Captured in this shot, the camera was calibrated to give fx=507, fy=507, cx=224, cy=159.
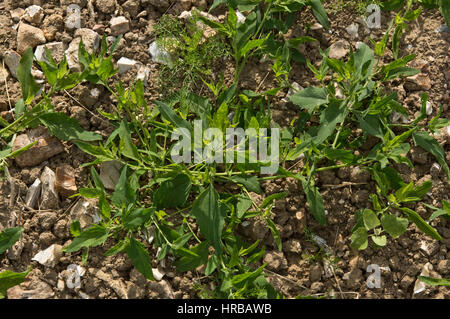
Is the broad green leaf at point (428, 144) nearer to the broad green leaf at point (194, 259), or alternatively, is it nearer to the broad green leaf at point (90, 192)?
the broad green leaf at point (194, 259)

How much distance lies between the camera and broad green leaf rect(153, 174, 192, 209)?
2.26m

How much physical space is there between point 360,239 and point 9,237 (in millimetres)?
1612

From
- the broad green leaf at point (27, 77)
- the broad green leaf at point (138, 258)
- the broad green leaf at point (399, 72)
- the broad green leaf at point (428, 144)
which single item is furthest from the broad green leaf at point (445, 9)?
the broad green leaf at point (27, 77)

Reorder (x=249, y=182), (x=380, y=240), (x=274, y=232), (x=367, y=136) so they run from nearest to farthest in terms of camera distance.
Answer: (x=249, y=182)
(x=274, y=232)
(x=380, y=240)
(x=367, y=136)

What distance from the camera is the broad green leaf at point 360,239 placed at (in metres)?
2.44

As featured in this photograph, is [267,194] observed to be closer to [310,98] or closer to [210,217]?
[210,217]

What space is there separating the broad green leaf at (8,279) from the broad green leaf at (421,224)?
5.63ft

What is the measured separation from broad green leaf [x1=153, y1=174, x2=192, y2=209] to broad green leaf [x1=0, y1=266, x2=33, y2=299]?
0.63 m

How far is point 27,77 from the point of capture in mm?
2361

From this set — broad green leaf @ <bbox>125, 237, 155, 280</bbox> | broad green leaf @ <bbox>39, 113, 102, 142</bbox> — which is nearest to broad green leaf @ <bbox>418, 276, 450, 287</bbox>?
broad green leaf @ <bbox>125, 237, 155, 280</bbox>

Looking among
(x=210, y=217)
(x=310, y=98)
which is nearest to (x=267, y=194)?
(x=210, y=217)

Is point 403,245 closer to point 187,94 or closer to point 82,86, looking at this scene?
point 187,94

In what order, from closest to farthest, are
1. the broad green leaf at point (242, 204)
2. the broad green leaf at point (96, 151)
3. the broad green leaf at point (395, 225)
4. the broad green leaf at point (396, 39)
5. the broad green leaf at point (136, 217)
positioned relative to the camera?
the broad green leaf at point (136, 217) → the broad green leaf at point (96, 151) → the broad green leaf at point (242, 204) → the broad green leaf at point (395, 225) → the broad green leaf at point (396, 39)

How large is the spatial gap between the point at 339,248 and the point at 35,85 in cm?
165
